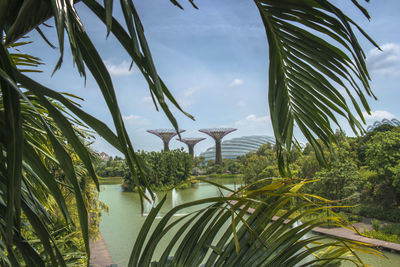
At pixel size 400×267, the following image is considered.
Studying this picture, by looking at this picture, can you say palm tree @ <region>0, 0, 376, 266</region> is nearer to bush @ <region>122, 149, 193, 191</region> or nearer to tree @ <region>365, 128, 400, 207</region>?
tree @ <region>365, 128, 400, 207</region>

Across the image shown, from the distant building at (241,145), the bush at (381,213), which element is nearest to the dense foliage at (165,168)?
the bush at (381,213)

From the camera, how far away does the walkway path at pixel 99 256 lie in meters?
6.35

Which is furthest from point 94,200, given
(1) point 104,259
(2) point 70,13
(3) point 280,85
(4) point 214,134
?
(4) point 214,134

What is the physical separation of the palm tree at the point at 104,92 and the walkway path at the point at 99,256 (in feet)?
19.3

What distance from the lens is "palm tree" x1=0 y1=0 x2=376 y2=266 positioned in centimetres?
40

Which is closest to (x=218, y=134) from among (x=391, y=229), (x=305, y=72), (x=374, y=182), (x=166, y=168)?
(x=166, y=168)

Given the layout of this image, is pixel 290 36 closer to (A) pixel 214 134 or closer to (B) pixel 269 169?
(B) pixel 269 169

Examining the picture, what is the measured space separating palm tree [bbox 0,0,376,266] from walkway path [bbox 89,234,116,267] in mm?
5878

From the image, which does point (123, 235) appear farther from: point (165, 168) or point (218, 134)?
point (218, 134)

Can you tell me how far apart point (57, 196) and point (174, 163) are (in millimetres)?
24743

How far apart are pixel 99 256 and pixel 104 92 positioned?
733 centimetres

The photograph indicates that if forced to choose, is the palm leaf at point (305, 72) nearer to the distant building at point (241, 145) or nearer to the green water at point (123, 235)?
the green water at point (123, 235)

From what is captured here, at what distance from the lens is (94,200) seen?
707 cm

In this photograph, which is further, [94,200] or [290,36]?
[94,200]
